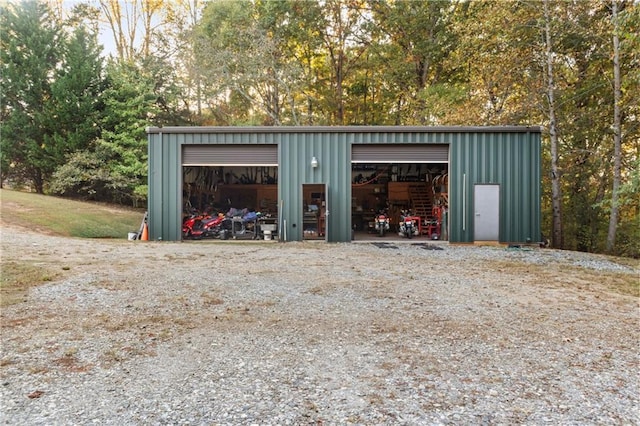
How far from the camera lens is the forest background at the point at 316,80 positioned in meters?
12.9

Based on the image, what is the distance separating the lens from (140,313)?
13.6 ft

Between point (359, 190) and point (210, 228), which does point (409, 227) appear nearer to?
point (359, 190)

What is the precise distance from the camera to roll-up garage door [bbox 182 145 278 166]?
11484mm

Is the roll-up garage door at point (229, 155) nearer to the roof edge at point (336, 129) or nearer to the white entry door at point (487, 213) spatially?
the roof edge at point (336, 129)

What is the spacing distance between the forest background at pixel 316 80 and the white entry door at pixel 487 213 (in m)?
2.95

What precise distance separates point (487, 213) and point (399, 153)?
290cm

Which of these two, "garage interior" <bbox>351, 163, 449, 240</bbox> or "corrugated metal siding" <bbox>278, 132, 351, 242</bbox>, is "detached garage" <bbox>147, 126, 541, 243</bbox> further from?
"garage interior" <bbox>351, 163, 449, 240</bbox>

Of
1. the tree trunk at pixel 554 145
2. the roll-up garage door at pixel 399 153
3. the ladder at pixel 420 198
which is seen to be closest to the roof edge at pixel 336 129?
the roll-up garage door at pixel 399 153

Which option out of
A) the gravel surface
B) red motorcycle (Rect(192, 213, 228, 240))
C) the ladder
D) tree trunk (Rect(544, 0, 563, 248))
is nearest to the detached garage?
red motorcycle (Rect(192, 213, 228, 240))

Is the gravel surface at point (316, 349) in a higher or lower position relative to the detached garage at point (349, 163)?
lower

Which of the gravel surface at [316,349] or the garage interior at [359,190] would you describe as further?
Answer: the garage interior at [359,190]

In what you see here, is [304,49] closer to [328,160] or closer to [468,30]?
[468,30]

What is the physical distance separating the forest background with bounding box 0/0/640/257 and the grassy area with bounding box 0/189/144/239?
206 centimetres

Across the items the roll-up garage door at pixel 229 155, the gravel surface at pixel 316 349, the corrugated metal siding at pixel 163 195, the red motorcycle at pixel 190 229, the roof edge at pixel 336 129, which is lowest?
the gravel surface at pixel 316 349
